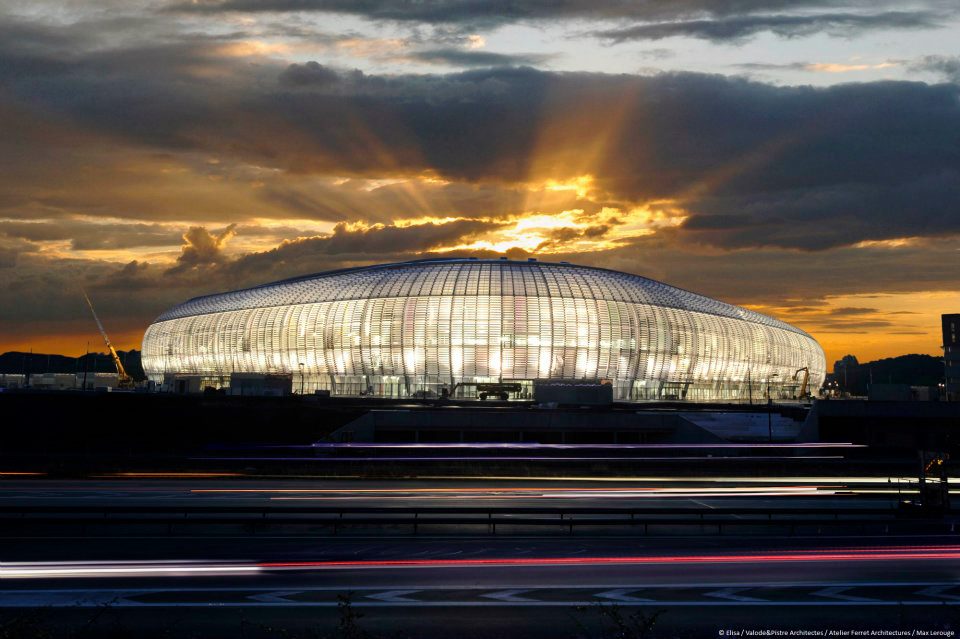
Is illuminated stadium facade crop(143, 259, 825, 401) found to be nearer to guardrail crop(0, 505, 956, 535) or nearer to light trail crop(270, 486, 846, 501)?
light trail crop(270, 486, 846, 501)

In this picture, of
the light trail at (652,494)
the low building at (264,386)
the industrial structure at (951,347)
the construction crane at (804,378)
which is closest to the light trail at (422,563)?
the light trail at (652,494)

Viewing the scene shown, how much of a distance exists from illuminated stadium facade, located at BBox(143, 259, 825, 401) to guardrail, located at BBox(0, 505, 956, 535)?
69223mm

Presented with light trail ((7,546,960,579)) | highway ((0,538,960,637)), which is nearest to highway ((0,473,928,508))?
highway ((0,538,960,637))

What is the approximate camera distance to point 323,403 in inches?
3039

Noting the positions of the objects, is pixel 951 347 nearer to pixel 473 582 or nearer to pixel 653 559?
pixel 653 559

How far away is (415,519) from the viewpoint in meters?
30.1

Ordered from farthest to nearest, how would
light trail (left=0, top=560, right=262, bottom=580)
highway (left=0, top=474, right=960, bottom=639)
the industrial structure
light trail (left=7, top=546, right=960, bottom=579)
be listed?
the industrial structure, light trail (left=7, top=546, right=960, bottom=579), light trail (left=0, top=560, right=262, bottom=580), highway (left=0, top=474, right=960, bottom=639)

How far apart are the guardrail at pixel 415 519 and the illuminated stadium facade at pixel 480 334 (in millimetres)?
69223

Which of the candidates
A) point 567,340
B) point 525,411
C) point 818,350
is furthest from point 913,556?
point 818,350

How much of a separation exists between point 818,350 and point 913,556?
153m

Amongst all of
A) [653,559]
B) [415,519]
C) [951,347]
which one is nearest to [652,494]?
[415,519]

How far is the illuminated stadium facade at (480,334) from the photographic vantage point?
112 meters

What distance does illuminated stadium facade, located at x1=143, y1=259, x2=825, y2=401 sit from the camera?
112 meters

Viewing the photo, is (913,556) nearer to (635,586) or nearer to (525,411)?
(635,586)
